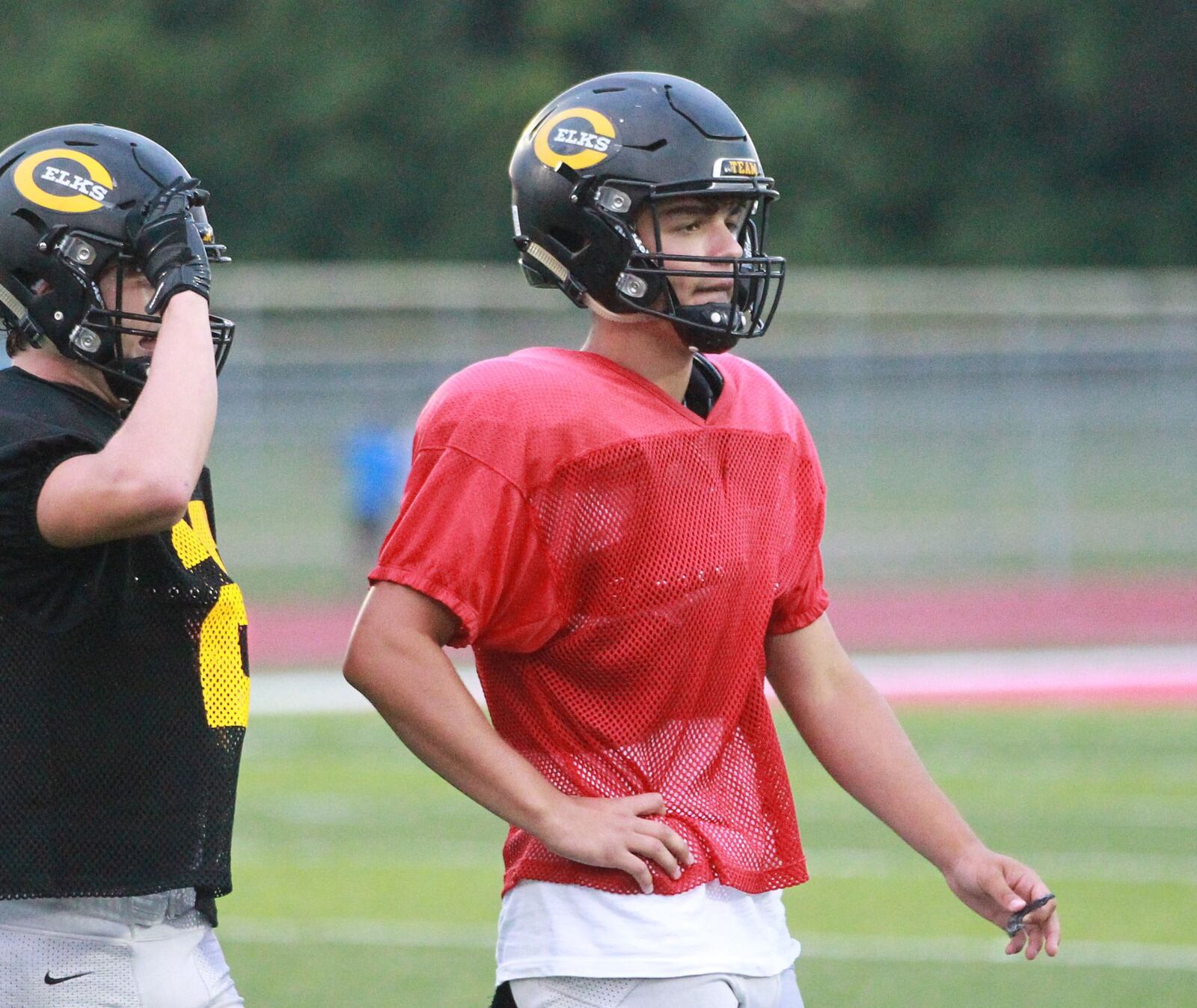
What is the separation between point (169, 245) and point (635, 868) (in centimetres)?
111

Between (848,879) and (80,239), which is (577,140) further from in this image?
(848,879)

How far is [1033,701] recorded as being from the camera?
1340 centimetres

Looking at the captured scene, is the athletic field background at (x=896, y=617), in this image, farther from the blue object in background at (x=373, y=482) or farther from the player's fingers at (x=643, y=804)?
the player's fingers at (x=643, y=804)

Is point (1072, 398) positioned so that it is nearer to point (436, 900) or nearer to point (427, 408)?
point (436, 900)

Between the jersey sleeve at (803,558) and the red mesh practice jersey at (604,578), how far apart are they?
0.11m

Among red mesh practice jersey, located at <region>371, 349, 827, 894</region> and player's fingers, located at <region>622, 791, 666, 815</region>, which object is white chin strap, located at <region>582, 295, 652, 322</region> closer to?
red mesh practice jersey, located at <region>371, 349, 827, 894</region>

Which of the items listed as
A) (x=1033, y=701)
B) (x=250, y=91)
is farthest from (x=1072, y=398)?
(x=250, y=91)

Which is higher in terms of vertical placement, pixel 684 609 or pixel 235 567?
pixel 684 609

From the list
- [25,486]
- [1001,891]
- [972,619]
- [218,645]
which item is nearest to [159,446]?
[25,486]

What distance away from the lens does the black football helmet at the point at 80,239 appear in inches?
119

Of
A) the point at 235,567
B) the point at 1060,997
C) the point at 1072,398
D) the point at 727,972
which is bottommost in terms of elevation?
the point at 235,567

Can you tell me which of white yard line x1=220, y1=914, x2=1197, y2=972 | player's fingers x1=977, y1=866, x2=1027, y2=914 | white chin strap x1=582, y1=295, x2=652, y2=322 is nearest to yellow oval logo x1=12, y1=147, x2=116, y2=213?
white chin strap x1=582, y1=295, x2=652, y2=322

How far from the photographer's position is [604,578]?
2.89 meters

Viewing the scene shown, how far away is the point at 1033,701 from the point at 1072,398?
836 cm
